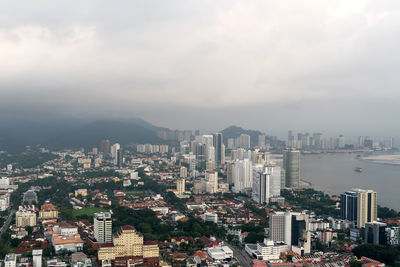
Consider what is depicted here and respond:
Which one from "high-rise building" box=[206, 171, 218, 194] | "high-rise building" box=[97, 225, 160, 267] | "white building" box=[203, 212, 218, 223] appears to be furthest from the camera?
"high-rise building" box=[206, 171, 218, 194]

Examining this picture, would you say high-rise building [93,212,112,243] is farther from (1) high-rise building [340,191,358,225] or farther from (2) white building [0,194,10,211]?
(1) high-rise building [340,191,358,225]

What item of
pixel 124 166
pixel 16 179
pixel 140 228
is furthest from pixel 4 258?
pixel 124 166

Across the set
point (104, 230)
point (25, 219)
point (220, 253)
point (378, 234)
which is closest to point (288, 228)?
point (220, 253)

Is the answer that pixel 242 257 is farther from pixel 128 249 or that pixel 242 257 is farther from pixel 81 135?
pixel 81 135

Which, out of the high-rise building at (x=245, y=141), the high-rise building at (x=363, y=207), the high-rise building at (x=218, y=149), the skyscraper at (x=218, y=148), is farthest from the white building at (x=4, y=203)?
the high-rise building at (x=245, y=141)

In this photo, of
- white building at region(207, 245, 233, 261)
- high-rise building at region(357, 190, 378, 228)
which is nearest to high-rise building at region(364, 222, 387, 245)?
high-rise building at region(357, 190, 378, 228)

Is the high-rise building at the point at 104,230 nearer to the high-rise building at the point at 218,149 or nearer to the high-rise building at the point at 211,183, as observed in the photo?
the high-rise building at the point at 211,183

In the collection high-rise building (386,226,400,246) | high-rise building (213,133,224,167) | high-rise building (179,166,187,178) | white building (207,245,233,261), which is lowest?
white building (207,245,233,261)
